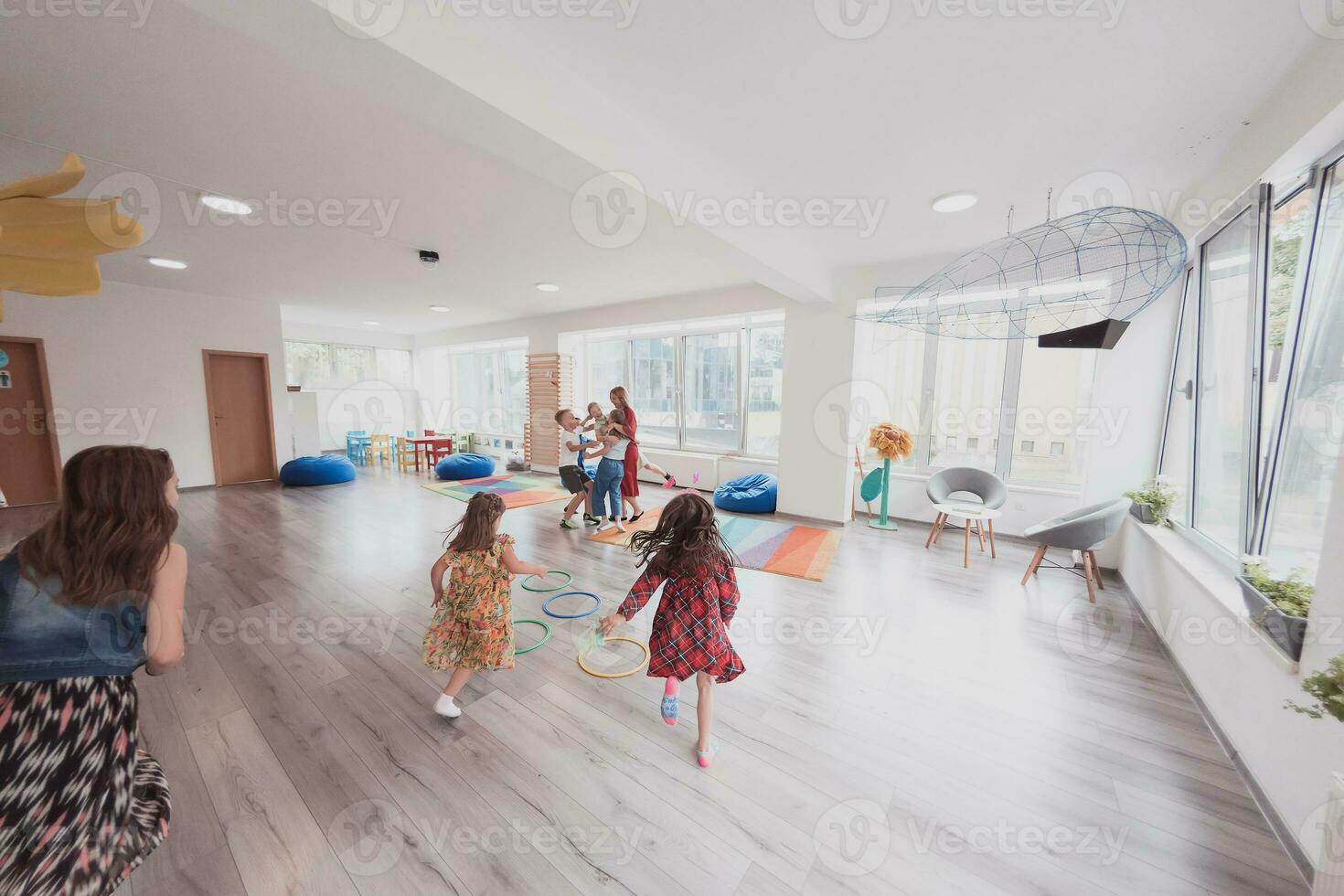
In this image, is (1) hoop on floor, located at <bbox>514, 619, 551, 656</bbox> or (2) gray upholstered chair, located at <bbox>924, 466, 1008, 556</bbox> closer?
(1) hoop on floor, located at <bbox>514, 619, 551, 656</bbox>

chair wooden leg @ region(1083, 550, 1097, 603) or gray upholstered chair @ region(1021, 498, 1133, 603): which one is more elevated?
gray upholstered chair @ region(1021, 498, 1133, 603)

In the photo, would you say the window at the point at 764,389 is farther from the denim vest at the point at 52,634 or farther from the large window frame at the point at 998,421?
the denim vest at the point at 52,634

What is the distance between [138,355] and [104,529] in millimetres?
7800

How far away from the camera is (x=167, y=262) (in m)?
5.03

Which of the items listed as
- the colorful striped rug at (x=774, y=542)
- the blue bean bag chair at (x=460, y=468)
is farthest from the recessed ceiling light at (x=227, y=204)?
the blue bean bag chair at (x=460, y=468)

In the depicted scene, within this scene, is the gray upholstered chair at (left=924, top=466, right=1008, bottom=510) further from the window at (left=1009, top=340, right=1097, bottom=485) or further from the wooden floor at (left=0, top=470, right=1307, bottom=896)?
the wooden floor at (left=0, top=470, right=1307, bottom=896)

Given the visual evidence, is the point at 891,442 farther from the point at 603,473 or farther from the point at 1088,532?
the point at 603,473

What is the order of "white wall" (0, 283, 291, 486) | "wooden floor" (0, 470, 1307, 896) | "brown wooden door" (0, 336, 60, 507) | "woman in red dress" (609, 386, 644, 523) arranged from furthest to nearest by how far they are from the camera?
"white wall" (0, 283, 291, 486) → "brown wooden door" (0, 336, 60, 507) → "woman in red dress" (609, 386, 644, 523) → "wooden floor" (0, 470, 1307, 896)

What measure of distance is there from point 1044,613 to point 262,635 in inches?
199

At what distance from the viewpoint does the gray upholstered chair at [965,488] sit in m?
4.44

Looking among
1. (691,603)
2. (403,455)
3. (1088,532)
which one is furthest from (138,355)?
(1088,532)

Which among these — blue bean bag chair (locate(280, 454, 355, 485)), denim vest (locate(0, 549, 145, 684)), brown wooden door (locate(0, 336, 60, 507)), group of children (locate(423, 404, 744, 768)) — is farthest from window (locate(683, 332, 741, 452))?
brown wooden door (locate(0, 336, 60, 507))

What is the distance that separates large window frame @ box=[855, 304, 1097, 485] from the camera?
15.5 feet

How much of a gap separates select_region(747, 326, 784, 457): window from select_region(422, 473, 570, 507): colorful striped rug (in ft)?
9.69
